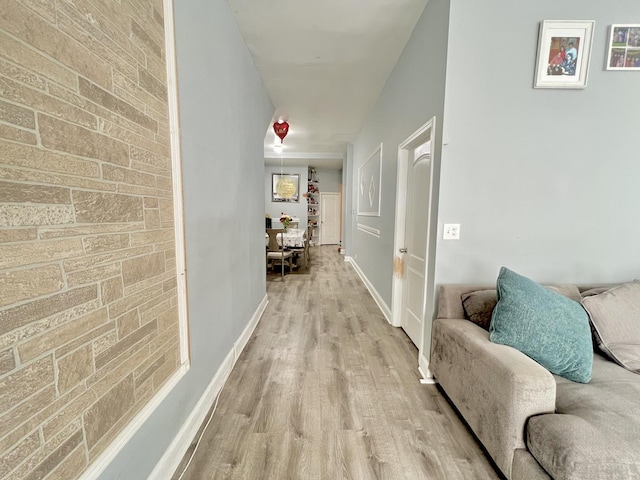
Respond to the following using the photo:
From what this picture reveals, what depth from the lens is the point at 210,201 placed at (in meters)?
1.73

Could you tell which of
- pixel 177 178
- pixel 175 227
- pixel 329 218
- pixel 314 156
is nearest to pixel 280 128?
pixel 314 156

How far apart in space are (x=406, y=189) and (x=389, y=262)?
2.91 ft

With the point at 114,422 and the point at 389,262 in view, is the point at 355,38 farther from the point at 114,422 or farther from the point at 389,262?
the point at 114,422

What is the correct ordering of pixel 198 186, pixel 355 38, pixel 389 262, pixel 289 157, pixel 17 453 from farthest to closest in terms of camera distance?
pixel 289 157 → pixel 389 262 → pixel 355 38 → pixel 198 186 → pixel 17 453

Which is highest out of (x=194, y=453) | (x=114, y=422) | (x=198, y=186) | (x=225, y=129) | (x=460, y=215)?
(x=225, y=129)

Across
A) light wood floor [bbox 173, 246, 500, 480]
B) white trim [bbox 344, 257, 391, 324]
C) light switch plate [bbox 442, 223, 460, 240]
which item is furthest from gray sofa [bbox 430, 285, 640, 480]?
white trim [bbox 344, 257, 391, 324]

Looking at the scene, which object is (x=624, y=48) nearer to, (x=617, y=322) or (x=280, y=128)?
(x=617, y=322)

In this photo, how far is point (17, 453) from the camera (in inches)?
25.6

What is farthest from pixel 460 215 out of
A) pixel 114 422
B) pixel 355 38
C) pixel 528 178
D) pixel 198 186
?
pixel 114 422

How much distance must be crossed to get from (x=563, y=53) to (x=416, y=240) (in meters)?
1.61

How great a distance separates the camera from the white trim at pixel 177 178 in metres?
1.27

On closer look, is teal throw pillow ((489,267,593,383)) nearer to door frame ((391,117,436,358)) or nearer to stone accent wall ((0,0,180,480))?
door frame ((391,117,436,358))

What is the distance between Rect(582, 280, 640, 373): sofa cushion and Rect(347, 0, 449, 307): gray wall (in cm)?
93

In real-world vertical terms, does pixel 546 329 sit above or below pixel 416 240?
below
